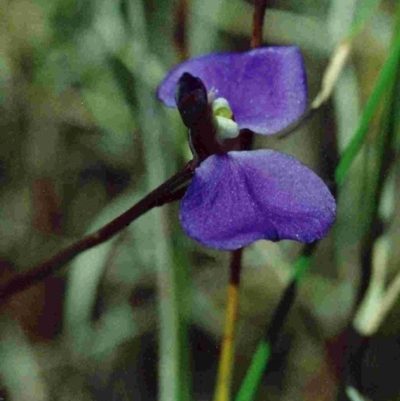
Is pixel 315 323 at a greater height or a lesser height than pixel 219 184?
lesser

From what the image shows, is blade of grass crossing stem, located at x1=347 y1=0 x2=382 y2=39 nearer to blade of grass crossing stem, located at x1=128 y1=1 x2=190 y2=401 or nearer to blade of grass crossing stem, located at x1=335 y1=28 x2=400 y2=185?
blade of grass crossing stem, located at x1=335 y1=28 x2=400 y2=185

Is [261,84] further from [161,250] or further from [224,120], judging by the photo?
[161,250]

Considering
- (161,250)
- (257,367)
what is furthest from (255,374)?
(161,250)

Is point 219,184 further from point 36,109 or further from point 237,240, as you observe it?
point 36,109

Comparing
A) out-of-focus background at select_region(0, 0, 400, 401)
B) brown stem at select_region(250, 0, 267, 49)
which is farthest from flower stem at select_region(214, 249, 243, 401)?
brown stem at select_region(250, 0, 267, 49)

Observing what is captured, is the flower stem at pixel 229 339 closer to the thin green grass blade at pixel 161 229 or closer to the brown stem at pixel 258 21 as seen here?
the thin green grass blade at pixel 161 229

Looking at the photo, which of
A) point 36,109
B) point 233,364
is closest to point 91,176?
point 36,109
